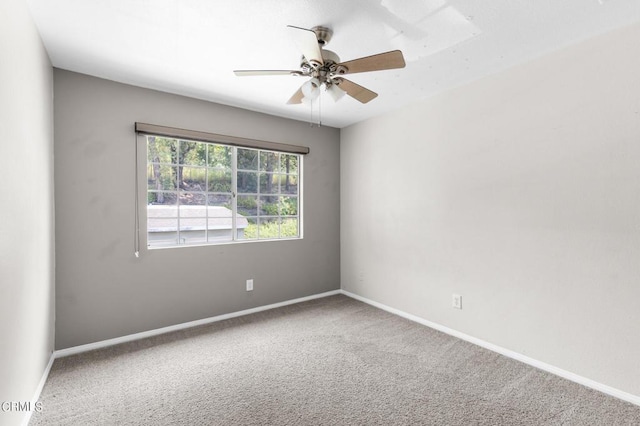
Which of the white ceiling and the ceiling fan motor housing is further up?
the white ceiling

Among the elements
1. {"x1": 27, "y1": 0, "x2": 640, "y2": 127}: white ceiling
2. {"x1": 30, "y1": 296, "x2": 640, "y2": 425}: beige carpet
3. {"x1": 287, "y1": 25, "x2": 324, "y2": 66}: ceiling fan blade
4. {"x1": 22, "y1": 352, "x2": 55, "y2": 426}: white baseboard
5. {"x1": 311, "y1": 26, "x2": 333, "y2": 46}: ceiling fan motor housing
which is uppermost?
{"x1": 27, "y1": 0, "x2": 640, "y2": 127}: white ceiling

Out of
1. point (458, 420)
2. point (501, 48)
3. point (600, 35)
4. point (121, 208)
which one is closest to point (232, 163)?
point (121, 208)

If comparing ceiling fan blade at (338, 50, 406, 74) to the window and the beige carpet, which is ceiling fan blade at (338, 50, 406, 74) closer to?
the window

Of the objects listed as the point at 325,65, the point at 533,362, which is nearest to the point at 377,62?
the point at 325,65

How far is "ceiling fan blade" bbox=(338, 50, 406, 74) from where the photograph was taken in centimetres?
170

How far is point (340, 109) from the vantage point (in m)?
3.43

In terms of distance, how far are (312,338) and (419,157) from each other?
6.90 ft

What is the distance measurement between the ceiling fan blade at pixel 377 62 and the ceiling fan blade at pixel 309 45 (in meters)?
0.16

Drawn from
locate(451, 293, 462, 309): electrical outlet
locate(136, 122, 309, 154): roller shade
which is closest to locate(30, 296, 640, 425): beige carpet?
locate(451, 293, 462, 309): electrical outlet

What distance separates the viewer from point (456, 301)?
286 cm

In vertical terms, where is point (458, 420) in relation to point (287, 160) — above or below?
below

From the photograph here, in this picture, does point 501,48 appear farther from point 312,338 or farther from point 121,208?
point 121,208

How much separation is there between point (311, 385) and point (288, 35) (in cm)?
237

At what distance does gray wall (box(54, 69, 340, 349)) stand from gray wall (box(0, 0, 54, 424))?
0.75 feet
